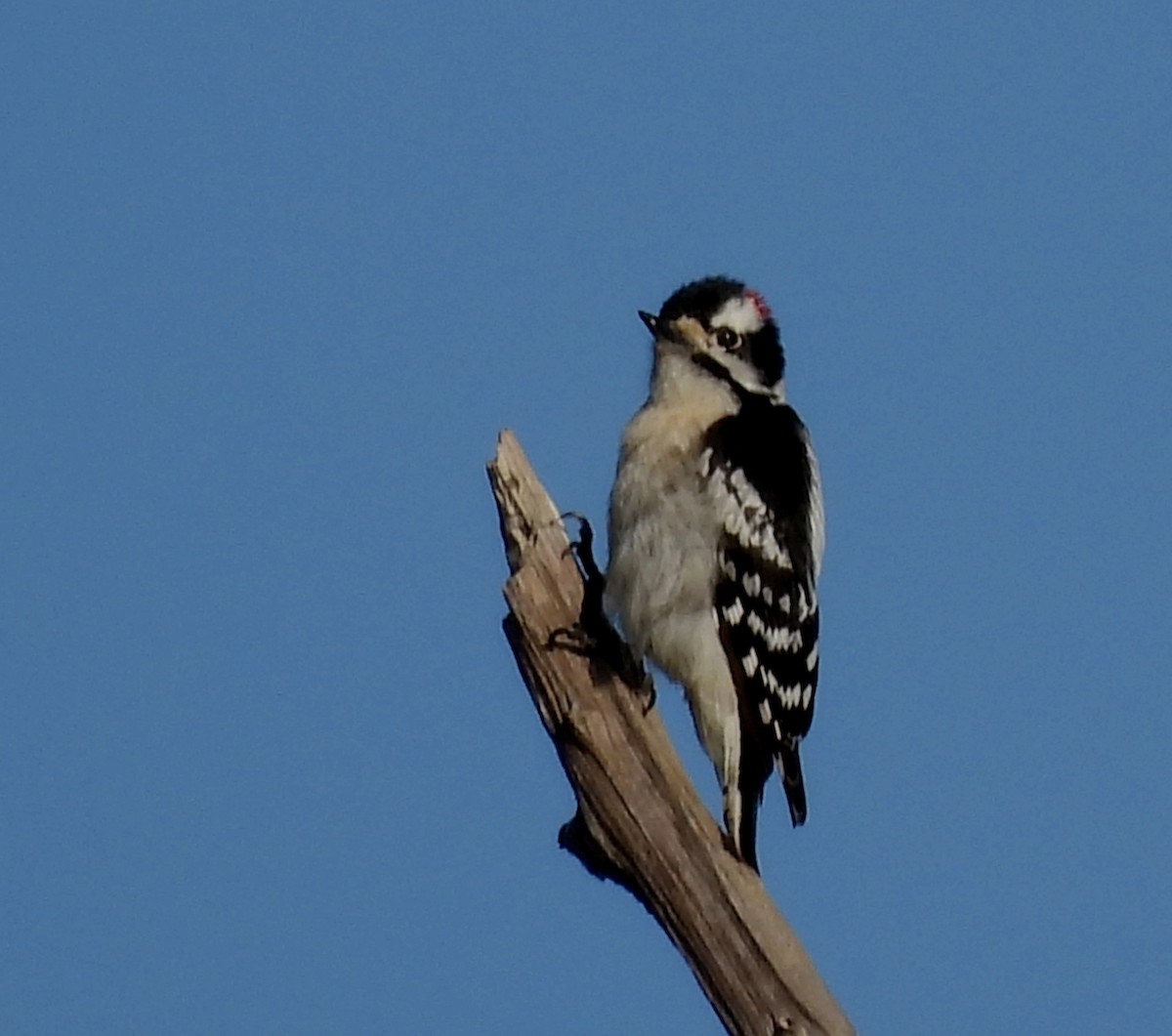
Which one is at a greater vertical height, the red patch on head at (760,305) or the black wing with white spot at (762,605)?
the red patch on head at (760,305)

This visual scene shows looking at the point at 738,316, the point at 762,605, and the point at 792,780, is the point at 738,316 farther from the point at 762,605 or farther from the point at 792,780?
the point at 792,780

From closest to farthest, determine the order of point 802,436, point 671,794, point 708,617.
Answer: point 671,794, point 708,617, point 802,436

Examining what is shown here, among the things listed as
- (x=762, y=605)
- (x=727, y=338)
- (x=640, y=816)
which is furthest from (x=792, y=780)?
(x=727, y=338)

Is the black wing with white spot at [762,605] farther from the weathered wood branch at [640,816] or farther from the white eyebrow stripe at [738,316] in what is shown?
the weathered wood branch at [640,816]

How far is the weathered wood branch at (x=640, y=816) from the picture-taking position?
4.45 m

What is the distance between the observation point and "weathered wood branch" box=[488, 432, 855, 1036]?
445 cm

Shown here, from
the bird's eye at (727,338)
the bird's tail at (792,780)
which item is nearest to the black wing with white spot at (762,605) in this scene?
the bird's tail at (792,780)

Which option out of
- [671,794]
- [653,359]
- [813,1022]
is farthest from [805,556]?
[813,1022]

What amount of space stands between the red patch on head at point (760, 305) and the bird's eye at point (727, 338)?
157mm

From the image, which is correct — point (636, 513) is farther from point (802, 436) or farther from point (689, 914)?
point (689, 914)

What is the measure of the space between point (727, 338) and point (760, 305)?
0.81ft

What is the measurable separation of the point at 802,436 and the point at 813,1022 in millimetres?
2061

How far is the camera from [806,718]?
550cm

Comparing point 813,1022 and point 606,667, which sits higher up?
point 606,667
